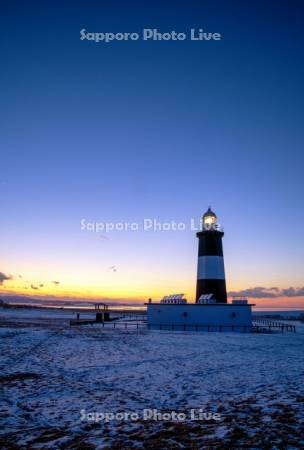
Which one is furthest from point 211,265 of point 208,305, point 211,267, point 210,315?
point 210,315

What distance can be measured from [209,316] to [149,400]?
2399 centimetres

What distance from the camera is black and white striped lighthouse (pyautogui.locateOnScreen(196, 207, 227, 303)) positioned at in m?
32.4

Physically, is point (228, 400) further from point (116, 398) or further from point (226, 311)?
point (226, 311)

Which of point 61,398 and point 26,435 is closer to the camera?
point 26,435

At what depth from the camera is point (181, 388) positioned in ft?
30.5

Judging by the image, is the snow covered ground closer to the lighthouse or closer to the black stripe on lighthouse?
the lighthouse

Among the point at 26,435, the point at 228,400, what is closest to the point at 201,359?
the point at 228,400

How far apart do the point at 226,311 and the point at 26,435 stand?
88.1ft

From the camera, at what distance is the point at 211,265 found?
32.7 meters

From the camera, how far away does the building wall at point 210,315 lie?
3050cm

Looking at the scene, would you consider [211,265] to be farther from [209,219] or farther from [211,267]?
[209,219]

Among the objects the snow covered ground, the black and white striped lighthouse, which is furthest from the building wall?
the snow covered ground

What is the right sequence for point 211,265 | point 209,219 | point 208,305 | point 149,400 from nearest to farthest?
point 149,400 → point 208,305 → point 211,265 → point 209,219

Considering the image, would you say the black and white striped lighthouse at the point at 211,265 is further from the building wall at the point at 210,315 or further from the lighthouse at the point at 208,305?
the building wall at the point at 210,315
